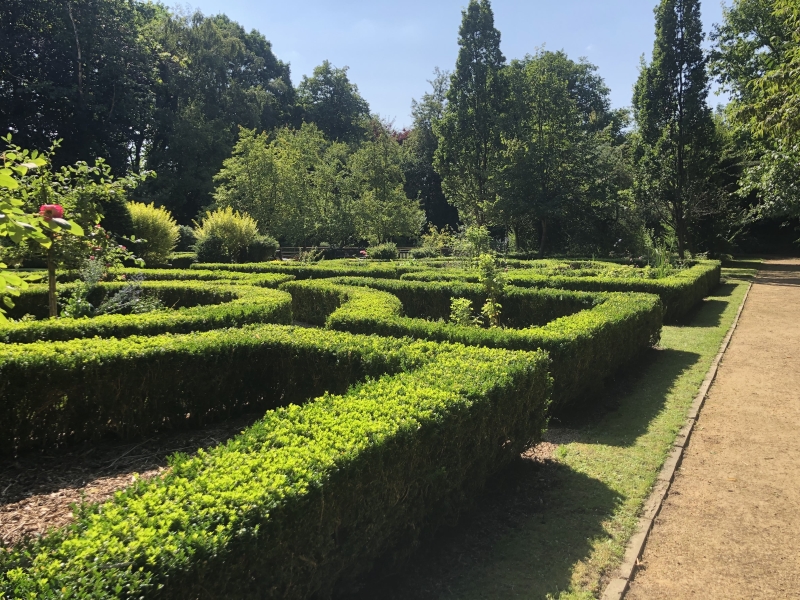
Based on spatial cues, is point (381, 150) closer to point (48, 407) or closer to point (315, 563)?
point (48, 407)

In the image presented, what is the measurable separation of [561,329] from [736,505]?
2.48 m

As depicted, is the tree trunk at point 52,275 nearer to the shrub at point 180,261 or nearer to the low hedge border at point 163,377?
the low hedge border at point 163,377

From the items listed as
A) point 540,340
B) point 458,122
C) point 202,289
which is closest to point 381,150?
point 458,122

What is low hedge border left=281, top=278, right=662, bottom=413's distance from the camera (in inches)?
215

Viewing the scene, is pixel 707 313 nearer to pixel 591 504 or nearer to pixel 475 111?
pixel 591 504

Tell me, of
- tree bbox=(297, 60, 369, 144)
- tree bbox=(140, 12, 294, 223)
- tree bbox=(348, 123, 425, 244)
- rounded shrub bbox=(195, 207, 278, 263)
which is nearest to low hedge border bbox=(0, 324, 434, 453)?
rounded shrub bbox=(195, 207, 278, 263)

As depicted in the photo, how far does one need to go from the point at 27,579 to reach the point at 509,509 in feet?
9.88

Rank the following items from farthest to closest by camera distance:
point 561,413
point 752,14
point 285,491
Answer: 1. point 752,14
2. point 561,413
3. point 285,491

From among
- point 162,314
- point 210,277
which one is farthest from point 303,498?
A: point 210,277

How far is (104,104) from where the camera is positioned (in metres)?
30.8

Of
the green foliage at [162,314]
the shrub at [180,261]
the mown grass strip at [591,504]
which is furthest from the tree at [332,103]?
the mown grass strip at [591,504]

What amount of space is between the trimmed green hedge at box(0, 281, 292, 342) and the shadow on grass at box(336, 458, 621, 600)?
3836mm

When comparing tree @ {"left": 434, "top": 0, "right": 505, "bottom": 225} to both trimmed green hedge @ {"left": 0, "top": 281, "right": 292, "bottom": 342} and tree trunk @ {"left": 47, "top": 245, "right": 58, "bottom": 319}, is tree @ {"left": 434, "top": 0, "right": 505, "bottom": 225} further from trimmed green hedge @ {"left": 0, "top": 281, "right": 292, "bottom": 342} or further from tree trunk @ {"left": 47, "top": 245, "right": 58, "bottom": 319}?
tree trunk @ {"left": 47, "top": 245, "right": 58, "bottom": 319}

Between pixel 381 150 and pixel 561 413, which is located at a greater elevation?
pixel 381 150
